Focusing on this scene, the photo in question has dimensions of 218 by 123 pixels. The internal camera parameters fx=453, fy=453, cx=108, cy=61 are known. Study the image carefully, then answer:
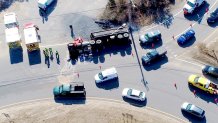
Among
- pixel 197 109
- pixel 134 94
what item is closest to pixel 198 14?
pixel 197 109

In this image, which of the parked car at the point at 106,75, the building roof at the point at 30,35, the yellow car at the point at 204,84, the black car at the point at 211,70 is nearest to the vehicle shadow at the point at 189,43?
the black car at the point at 211,70

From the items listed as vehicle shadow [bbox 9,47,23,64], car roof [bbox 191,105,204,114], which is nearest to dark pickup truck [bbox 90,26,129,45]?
vehicle shadow [bbox 9,47,23,64]

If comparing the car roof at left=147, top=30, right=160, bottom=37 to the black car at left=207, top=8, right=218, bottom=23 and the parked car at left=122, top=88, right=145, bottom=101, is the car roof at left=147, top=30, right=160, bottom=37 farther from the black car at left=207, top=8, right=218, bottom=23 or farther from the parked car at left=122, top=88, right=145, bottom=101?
the parked car at left=122, top=88, right=145, bottom=101

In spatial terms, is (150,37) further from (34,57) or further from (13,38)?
(13,38)

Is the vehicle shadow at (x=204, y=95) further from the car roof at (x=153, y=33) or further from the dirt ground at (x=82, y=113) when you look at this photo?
the car roof at (x=153, y=33)

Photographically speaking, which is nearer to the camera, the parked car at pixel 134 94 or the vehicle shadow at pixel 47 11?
the parked car at pixel 134 94

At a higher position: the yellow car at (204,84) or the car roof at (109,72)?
the car roof at (109,72)

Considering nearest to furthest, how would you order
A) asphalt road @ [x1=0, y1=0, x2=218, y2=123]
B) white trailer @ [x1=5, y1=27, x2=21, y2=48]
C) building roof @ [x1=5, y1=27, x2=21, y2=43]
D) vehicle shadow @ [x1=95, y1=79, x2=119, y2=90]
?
asphalt road @ [x1=0, y1=0, x2=218, y2=123]
vehicle shadow @ [x1=95, y1=79, x2=119, y2=90]
white trailer @ [x1=5, y1=27, x2=21, y2=48]
building roof @ [x1=5, y1=27, x2=21, y2=43]
